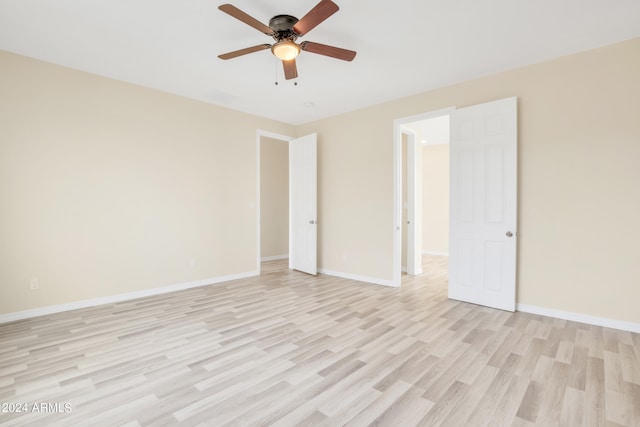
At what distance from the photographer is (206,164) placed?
468 centimetres

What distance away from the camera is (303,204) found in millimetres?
5609

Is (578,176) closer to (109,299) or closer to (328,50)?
(328,50)

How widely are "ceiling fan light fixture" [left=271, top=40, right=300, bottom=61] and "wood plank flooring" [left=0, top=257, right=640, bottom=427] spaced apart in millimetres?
2601

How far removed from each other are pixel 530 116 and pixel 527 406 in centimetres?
307

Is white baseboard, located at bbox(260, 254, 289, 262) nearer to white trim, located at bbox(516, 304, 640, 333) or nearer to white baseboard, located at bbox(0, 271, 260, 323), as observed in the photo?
white baseboard, located at bbox(0, 271, 260, 323)

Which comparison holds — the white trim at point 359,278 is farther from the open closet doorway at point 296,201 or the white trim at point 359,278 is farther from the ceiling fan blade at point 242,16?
the ceiling fan blade at point 242,16

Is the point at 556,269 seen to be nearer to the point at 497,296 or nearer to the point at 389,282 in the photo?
the point at 497,296

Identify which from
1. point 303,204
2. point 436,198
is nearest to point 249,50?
point 303,204

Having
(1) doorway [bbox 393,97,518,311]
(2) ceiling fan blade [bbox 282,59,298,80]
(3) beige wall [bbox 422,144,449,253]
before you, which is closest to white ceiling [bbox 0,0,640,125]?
(2) ceiling fan blade [bbox 282,59,298,80]

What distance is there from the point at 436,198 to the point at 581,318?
5208mm

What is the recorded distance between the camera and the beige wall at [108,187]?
316cm

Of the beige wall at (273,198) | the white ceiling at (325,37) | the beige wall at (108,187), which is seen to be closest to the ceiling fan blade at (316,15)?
the white ceiling at (325,37)

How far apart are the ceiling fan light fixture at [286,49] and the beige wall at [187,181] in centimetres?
246

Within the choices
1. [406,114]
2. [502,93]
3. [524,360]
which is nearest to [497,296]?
[524,360]
